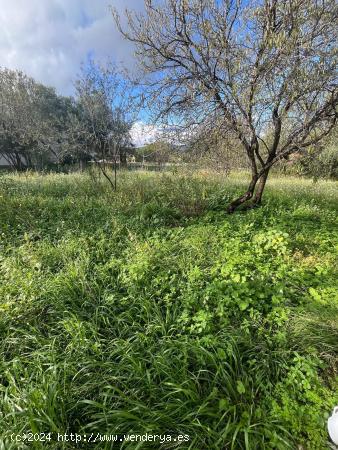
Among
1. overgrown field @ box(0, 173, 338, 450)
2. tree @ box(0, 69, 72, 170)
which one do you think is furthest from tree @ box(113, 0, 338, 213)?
tree @ box(0, 69, 72, 170)

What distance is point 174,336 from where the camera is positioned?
6.63ft

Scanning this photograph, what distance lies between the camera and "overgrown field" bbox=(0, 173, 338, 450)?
1441 mm

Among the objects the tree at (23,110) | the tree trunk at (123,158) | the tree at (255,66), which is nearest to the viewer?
the tree at (255,66)

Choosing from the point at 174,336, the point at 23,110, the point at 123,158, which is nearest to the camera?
the point at 174,336

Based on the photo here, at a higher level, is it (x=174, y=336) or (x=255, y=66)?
(x=255, y=66)

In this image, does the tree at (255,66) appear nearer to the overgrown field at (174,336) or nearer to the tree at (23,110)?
the overgrown field at (174,336)

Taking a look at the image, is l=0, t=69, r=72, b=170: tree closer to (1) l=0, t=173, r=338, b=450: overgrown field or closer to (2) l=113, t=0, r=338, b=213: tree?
(2) l=113, t=0, r=338, b=213: tree

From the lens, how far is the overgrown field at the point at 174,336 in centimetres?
144

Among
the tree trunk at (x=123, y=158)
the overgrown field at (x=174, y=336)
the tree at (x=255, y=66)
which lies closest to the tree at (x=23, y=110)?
the tree trunk at (x=123, y=158)

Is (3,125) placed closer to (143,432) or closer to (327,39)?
(327,39)

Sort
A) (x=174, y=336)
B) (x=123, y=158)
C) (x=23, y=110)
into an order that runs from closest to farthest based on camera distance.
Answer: (x=174, y=336)
(x=123, y=158)
(x=23, y=110)

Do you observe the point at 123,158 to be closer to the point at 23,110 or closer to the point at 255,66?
the point at 255,66

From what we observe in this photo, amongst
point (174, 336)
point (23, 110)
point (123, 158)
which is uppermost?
point (23, 110)

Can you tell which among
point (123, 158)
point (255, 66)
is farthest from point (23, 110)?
point (255, 66)
